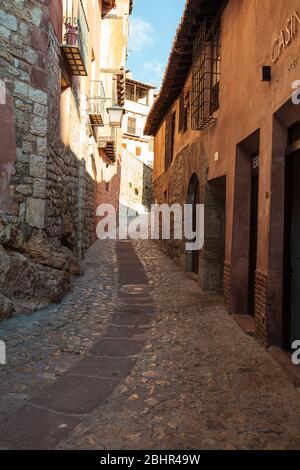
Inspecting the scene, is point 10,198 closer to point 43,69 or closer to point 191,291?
point 43,69

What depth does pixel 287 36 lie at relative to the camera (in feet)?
13.3

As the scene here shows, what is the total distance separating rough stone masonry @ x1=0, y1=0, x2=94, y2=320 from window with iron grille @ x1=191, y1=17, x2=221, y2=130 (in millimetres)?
2892

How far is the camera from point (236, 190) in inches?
239

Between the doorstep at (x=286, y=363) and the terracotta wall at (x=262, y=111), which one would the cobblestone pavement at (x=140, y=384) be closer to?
the doorstep at (x=286, y=363)

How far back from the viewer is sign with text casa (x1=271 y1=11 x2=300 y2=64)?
3.83 metres

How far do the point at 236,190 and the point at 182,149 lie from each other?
205 inches

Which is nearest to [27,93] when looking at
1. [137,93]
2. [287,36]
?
[287,36]

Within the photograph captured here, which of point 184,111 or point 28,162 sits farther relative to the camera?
point 184,111

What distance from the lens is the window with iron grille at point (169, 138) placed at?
13299 mm

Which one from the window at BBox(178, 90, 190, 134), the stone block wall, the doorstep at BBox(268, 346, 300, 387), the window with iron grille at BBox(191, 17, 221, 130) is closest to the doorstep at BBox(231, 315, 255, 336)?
the doorstep at BBox(268, 346, 300, 387)

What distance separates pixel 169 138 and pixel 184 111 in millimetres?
3236

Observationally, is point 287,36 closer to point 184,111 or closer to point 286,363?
point 286,363
